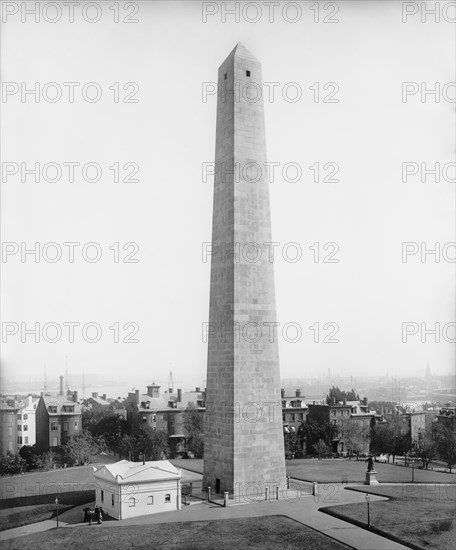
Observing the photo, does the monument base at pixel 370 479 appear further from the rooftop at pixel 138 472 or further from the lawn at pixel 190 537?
the rooftop at pixel 138 472

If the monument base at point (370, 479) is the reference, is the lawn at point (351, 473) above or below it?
below

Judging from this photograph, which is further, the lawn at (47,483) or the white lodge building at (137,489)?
the lawn at (47,483)

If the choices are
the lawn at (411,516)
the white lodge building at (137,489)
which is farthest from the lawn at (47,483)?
the lawn at (411,516)

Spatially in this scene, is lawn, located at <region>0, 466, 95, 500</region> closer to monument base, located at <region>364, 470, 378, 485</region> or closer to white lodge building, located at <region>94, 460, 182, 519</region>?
white lodge building, located at <region>94, 460, 182, 519</region>

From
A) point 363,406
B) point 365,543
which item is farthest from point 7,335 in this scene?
point 363,406

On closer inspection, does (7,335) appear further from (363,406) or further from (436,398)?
(436,398)

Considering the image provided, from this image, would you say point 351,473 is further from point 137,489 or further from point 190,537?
point 190,537

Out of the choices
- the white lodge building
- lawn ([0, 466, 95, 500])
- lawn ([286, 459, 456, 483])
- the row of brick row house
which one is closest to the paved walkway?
the white lodge building

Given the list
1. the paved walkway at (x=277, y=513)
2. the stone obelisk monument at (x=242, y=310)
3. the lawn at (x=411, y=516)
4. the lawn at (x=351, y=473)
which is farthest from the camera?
the lawn at (x=351, y=473)
